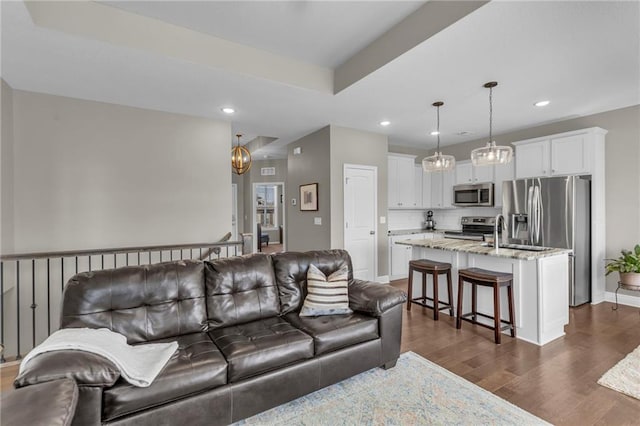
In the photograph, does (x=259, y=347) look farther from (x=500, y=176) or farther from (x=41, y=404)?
(x=500, y=176)

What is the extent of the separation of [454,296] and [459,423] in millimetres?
2133

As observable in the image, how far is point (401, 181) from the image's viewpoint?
240 inches

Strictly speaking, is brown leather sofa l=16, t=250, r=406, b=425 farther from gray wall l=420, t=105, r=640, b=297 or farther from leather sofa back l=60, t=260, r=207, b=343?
gray wall l=420, t=105, r=640, b=297

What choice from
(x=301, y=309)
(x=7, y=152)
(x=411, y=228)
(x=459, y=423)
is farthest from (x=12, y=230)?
(x=411, y=228)

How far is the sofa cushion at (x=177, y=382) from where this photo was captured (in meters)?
1.53

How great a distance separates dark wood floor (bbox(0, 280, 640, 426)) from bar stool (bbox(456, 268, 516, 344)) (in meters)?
0.10

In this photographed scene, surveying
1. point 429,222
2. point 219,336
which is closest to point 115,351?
point 219,336

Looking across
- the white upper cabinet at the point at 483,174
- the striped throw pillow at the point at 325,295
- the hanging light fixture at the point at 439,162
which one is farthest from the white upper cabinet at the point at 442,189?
the striped throw pillow at the point at 325,295

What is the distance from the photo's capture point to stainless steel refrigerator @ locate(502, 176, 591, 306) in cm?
412

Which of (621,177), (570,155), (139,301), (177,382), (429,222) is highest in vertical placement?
(570,155)

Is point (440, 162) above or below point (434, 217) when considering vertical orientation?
above

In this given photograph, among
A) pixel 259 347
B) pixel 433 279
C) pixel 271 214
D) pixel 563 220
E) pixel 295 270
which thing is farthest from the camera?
pixel 271 214

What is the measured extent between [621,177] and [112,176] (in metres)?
6.91

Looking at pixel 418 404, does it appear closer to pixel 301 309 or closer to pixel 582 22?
pixel 301 309
